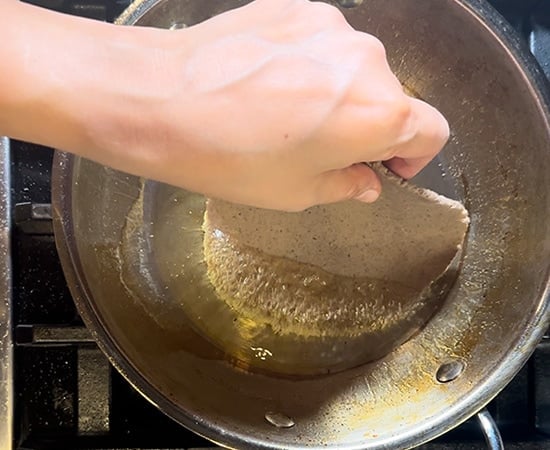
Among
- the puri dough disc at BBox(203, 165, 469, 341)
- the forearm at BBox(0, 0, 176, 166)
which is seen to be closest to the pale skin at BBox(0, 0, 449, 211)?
the forearm at BBox(0, 0, 176, 166)

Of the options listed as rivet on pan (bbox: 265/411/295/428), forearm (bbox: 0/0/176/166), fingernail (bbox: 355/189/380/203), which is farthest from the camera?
rivet on pan (bbox: 265/411/295/428)

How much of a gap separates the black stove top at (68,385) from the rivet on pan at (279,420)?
0.08 m

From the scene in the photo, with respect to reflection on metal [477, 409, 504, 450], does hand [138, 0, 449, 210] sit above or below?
above

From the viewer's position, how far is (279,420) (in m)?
0.69

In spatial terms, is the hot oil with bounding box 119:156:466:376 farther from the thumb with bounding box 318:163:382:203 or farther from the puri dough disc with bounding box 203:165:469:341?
the thumb with bounding box 318:163:382:203

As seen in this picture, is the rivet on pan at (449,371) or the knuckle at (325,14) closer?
the knuckle at (325,14)

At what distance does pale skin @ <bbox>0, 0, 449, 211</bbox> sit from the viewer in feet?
1.45

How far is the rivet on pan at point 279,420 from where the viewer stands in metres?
A: 0.68

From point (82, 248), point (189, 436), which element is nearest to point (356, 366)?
point (189, 436)

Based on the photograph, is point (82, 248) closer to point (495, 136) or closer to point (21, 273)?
point (21, 273)

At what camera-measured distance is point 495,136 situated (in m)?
0.74

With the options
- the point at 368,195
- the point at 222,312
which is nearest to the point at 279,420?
the point at 222,312

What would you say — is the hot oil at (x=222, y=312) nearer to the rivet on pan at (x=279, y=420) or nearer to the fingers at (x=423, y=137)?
the rivet on pan at (x=279, y=420)

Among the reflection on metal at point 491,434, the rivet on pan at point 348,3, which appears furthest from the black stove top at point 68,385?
the rivet on pan at point 348,3
